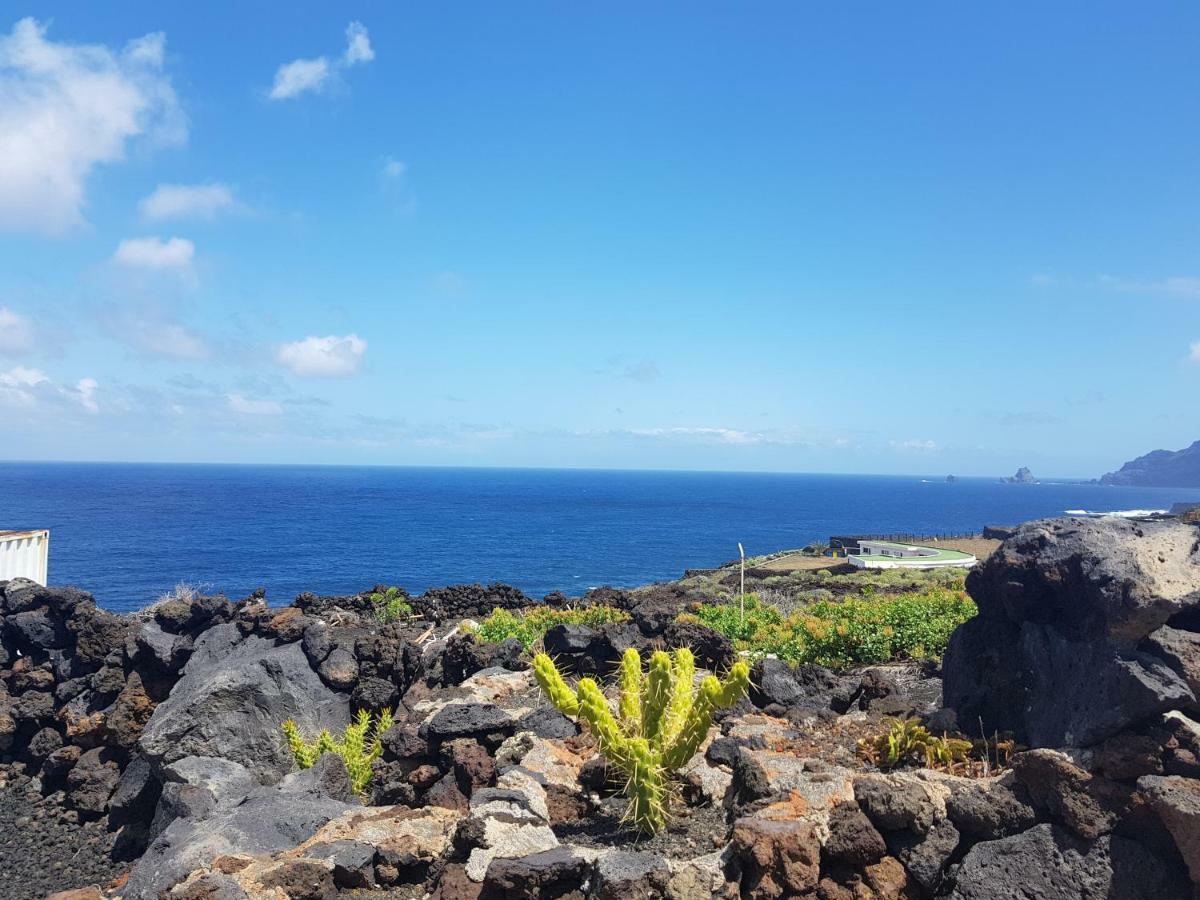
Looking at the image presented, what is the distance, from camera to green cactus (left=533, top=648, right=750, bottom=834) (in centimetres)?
725

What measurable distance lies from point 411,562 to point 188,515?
5473cm

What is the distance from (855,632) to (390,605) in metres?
11.9

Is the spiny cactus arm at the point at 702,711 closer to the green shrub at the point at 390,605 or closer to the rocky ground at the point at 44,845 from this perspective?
the rocky ground at the point at 44,845

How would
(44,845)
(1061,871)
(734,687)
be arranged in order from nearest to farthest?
(1061,871)
(734,687)
(44,845)

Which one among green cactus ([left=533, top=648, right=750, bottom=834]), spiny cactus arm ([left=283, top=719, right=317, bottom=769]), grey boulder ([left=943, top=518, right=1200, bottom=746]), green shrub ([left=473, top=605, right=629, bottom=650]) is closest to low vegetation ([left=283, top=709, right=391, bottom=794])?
spiny cactus arm ([left=283, top=719, right=317, bottom=769])

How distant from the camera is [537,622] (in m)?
17.0

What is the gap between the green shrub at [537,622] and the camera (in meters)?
15.8

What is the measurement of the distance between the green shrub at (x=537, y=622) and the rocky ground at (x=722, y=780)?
133 centimetres

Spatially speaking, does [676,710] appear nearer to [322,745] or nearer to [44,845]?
[322,745]

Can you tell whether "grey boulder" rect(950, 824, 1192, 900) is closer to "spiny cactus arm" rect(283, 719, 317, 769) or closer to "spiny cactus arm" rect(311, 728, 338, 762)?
"spiny cactus arm" rect(311, 728, 338, 762)

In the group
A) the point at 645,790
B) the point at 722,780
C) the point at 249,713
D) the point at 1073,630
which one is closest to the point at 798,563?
the point at 249,713

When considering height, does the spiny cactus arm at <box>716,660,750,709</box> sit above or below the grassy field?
above

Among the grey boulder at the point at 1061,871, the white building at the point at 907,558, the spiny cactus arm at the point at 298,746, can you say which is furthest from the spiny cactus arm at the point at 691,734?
the white building at the point at 907,558

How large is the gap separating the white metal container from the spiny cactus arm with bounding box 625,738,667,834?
21.7 metres
